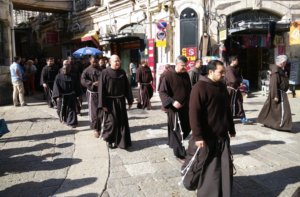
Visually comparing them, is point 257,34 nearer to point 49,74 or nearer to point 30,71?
point 49,74

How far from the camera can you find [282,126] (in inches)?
255

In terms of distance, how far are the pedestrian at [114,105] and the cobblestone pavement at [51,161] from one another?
379mm

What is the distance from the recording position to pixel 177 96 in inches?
185

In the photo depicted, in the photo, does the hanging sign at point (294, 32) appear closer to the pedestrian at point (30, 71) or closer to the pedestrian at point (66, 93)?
the pedestrian at point (66, 93)

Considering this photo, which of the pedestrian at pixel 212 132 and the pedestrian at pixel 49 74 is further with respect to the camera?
the pedestrian at pixel 49 74

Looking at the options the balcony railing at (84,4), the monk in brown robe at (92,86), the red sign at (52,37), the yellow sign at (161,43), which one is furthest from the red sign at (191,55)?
the red sign at (52,37)

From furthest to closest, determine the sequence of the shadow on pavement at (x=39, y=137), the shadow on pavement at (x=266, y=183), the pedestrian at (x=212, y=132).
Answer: the shadow on pavement at (x=39, y=137)
the shadow on pavement at (x=266, y=183)
the pedestrian at (x=212, y=132)

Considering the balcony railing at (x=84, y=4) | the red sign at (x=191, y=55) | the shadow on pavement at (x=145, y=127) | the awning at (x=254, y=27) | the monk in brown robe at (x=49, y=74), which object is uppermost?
the balcony railing at (x=84, y=4)

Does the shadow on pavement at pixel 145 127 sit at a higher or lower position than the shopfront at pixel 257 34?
lower

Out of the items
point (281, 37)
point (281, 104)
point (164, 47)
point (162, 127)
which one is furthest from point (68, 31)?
point (281, 104)

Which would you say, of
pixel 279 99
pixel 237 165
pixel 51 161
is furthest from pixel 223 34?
pixel 51 161

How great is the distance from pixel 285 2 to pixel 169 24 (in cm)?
562

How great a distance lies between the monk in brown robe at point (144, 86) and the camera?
9766mm

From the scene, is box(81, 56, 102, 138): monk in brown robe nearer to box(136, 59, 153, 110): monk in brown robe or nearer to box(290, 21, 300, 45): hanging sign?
box(136, 59, 153, 110): monk in brown robe
